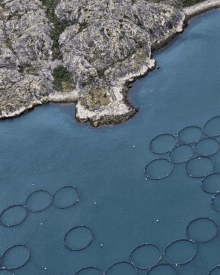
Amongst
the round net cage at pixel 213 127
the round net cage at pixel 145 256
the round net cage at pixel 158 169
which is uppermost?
the round net cage at pixel 213 127

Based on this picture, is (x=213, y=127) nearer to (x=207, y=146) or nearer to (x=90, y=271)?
(x=207, y=146)

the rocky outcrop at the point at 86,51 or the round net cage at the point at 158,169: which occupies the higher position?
the rocky outcrop at the point at 86,51

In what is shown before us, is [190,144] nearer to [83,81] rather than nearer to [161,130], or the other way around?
[161,130]

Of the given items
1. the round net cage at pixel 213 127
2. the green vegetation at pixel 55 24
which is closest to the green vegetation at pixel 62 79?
the green vegetation at pixel 55 24

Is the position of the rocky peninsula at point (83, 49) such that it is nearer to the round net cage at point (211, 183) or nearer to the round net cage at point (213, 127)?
the round net cage at point (213, 127)

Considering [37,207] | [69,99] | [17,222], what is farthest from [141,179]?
[69,99]

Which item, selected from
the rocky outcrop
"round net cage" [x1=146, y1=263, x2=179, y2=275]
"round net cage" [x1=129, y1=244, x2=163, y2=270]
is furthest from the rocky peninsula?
"round net cage" [x1=146, y1=263, x2=179, y2=275]

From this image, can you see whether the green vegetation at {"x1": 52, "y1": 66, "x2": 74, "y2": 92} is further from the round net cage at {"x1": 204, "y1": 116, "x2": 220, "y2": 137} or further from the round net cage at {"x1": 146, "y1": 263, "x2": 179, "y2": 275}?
the round net cage at {"x1": 146, "y1": 263, "x2": 179, "y2": 275}
